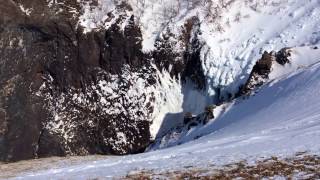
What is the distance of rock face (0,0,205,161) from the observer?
199 feet

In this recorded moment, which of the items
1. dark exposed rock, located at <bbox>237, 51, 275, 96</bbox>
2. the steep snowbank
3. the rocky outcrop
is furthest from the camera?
the steep snowbank

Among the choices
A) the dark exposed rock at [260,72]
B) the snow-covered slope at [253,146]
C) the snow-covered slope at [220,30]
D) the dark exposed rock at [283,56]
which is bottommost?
the snow-covered slope at [253,146]

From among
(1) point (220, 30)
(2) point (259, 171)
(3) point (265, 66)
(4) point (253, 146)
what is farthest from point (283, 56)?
(2) point (259, 171)

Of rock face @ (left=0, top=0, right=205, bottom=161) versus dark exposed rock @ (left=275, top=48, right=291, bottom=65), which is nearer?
dark exposed rock @ (left=275, top=48, right=291, bottom=65)

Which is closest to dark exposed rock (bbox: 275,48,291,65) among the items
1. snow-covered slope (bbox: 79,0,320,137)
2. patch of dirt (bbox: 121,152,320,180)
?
snow-covered slope (bbox: 79,0,320,137)

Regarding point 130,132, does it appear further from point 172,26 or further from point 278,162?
point 278,162

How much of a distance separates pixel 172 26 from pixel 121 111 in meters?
11.3

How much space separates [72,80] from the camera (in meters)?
63.4

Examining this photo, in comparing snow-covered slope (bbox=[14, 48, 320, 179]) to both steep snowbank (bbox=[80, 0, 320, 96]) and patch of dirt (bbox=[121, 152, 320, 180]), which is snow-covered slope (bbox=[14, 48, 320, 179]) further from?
steep snowbank (bbox=[80, 0, 320, 96])

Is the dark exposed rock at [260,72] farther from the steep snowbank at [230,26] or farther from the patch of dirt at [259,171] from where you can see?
the patch of dirt at [259,171]

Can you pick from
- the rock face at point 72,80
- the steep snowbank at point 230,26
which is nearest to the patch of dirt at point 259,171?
the steep snowbank at point 230,26

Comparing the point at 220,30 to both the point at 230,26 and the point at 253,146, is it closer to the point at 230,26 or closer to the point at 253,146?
the point at 230,26

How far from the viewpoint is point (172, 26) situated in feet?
205

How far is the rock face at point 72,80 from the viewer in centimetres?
6062
